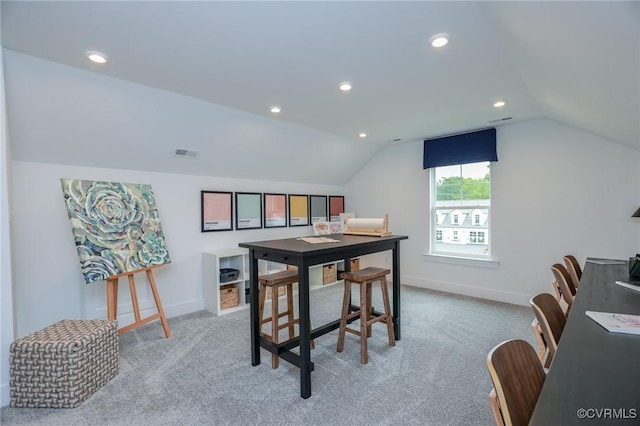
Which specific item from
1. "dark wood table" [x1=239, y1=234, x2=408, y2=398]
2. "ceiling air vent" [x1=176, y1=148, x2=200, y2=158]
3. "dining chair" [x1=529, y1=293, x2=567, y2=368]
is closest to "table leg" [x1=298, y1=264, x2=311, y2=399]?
"dark wood table" [x1=239, y1=234, x2=408, y2=398]

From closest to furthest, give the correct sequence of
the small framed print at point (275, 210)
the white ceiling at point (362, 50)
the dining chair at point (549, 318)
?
the dining chair at point (549, 318)
the white ceiling at point (362, 50)
the small framed print at point (275, 210)

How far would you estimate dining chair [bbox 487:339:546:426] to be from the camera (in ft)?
3.03

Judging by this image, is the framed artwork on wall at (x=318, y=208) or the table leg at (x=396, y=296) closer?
the table leg at (x=396, y=296)

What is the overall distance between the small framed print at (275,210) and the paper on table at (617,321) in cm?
405

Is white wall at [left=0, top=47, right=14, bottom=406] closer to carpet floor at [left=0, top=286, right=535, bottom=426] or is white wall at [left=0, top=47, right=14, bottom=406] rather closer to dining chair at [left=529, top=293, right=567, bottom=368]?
carpet floor at [left=0, top=286, right=535, bottom=426]

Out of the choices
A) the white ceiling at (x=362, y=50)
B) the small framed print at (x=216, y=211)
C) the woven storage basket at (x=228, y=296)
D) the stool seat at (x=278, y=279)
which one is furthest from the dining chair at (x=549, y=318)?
the small framed print at (x=216, y=211)

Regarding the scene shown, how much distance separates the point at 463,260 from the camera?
4688mm

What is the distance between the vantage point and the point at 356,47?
2.17 meters

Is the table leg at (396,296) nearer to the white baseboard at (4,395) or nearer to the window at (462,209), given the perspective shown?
the window at (462,209)

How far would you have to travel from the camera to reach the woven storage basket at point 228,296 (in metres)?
4.03

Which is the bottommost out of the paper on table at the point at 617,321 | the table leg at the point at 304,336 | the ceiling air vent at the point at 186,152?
the table leg at the point at 304,336

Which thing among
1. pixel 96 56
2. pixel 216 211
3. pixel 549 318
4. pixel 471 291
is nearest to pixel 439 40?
pixel 549 318

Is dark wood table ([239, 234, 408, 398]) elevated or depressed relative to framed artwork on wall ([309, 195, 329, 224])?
depressed

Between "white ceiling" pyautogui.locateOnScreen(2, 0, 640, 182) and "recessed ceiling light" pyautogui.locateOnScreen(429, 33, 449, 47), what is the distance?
4 centimetres
